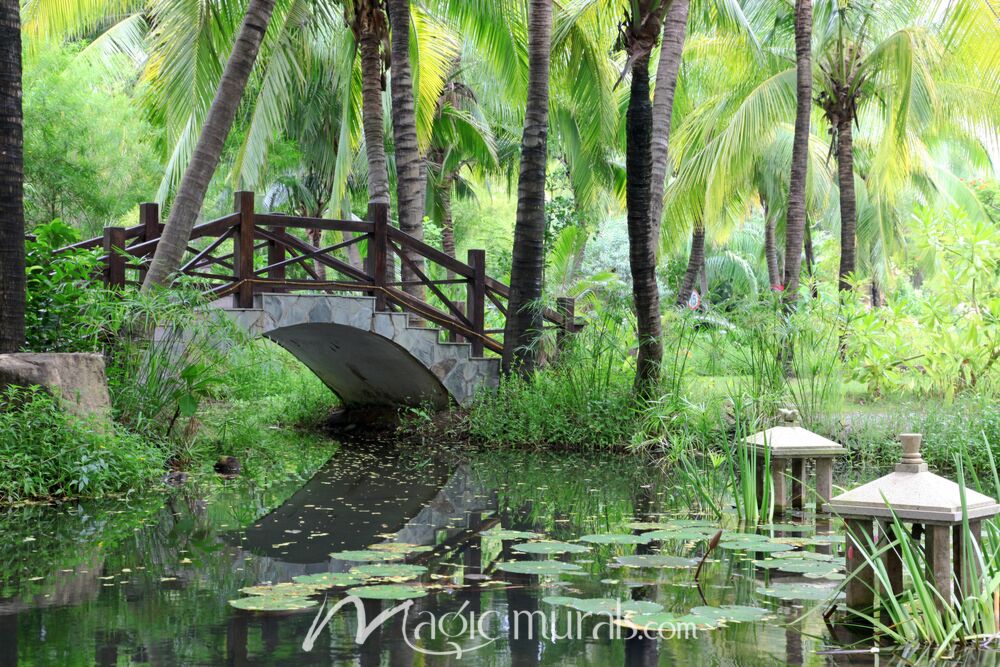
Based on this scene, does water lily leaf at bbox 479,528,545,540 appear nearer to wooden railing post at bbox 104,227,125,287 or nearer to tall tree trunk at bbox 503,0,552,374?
wooden railing post at bbox 104,227,125,287

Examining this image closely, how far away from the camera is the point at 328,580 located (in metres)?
5.83

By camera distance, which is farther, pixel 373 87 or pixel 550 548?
pixel 373 87

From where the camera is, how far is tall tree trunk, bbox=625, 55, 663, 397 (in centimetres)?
1192

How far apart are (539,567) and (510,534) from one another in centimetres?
119

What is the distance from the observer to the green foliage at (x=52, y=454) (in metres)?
8.62

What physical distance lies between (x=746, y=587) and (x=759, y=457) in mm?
2221

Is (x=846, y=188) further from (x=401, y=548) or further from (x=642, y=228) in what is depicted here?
(x=401, y=548)

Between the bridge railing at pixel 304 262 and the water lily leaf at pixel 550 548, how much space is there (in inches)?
239

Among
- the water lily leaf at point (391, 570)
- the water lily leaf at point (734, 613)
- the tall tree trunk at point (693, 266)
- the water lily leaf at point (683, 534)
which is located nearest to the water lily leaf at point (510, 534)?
the water lily leaf at point (683, 534)

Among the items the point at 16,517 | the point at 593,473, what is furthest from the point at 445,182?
the point at 16,517

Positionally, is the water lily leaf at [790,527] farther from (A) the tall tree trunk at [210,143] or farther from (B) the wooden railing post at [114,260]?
(B) the wooden railing post at [114,260]

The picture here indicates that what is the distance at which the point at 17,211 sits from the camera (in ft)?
31.2

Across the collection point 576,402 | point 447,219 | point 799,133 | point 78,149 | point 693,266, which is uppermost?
point 78,149

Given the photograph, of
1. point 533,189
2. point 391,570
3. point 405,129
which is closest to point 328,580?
point 391,570
